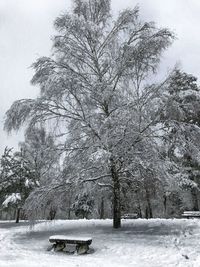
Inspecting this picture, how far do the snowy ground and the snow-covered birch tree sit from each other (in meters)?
1.87

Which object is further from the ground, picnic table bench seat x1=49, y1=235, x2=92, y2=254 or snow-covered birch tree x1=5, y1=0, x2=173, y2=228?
snow-covered birch tree x1=5, y1=0, x2=173, y2=228

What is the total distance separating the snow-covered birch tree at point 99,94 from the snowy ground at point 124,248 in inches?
73.6

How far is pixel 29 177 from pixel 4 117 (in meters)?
13.2

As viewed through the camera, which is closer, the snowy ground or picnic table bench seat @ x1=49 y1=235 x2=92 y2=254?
the snowy ground

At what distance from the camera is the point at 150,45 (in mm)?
14938

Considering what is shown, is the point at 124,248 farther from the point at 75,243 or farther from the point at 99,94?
the point at 99,94

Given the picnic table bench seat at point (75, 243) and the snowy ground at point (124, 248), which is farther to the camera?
the picnic table bench seat at point (75, 243)

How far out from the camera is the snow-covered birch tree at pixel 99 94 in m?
12.9

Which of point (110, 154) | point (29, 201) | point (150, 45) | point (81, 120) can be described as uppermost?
point (150, 45)

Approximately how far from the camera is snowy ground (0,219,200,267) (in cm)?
907

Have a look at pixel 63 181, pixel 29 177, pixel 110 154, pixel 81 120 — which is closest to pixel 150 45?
pixel 81 120

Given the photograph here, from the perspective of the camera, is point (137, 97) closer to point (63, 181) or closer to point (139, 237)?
point (63, 181)

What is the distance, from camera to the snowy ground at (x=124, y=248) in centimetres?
907

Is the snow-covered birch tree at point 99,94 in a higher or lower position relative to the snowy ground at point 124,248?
higher
